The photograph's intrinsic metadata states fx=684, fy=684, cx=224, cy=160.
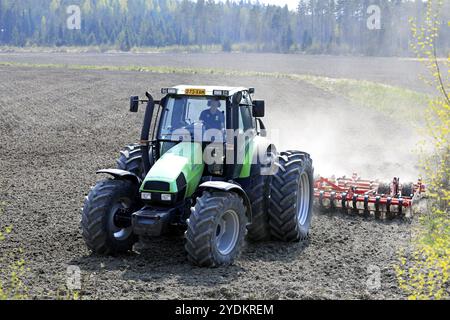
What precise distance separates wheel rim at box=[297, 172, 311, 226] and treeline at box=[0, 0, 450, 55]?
3678 inches

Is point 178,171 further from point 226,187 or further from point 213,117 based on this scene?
point 213,117

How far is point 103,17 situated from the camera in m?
138

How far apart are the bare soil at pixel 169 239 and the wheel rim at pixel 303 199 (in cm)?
45

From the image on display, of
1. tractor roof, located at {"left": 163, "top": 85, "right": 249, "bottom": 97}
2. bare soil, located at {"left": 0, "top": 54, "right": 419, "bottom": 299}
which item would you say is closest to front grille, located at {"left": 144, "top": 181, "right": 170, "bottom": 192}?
bare soil, located at {"left": 0, "top": 54, "right": 419, "bottom": 299}

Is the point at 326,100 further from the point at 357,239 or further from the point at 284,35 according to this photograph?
the point at 284,35

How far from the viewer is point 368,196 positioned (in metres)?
11.6

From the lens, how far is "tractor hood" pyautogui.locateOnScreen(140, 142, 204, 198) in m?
8.44

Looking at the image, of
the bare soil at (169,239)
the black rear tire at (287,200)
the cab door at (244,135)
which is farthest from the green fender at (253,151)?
the bare soil at (169,239)

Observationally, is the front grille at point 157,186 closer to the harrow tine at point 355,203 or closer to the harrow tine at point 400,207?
the harrow tine at point 355,203

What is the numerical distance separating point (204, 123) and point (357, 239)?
299 centimetres

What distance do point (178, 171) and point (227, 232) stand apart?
40.1 inches

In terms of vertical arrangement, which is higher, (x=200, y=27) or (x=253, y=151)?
(x=200, y=27)

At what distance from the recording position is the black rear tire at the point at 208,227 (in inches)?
316

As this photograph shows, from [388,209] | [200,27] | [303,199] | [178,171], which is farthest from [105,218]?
[200,27]
